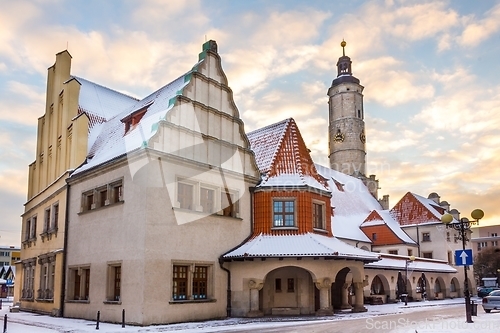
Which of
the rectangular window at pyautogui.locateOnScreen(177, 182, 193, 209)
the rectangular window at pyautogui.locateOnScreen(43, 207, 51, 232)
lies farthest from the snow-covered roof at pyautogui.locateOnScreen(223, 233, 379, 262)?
the rectangular window at pyautogui.locateOnScreen(43, 207, 51, 232)

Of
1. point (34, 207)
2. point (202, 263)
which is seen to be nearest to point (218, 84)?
point (202, 263)

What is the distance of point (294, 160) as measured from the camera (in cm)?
3155

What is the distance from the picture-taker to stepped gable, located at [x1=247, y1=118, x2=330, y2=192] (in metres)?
30.5

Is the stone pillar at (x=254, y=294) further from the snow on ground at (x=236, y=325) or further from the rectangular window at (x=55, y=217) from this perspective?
the rectangular window at (x=55, y=217)

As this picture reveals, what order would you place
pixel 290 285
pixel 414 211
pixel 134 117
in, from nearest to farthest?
1. pixel 134 117
2. pixel 290 285
3. pixel 414 211

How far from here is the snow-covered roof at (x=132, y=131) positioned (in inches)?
1024

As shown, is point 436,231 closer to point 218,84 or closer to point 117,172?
point 218,84

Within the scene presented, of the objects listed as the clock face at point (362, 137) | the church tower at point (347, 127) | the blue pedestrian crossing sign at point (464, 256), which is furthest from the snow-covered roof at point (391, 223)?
the blue pedestrian crossing sign at point (464, 256)

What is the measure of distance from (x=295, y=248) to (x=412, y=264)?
24.6 m

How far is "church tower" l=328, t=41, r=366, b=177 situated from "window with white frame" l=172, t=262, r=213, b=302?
52710mm

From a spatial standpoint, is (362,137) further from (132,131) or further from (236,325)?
(236,325)

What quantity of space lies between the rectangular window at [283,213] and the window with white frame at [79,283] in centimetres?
1094

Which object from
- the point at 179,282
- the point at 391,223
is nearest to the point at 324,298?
the point at 179,282

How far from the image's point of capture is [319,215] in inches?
1233
